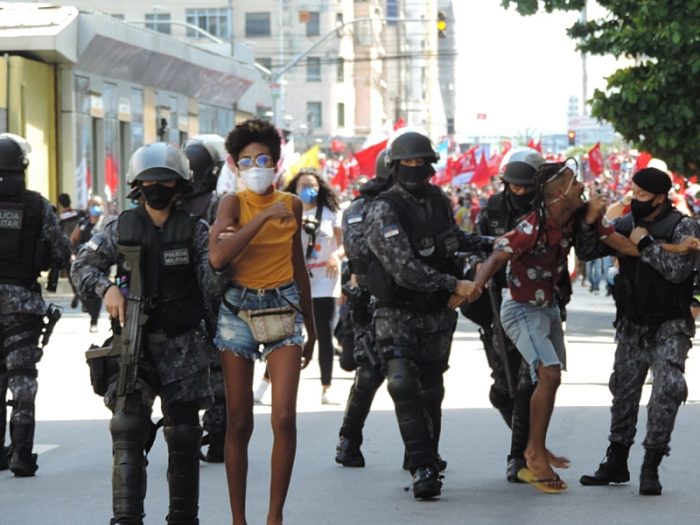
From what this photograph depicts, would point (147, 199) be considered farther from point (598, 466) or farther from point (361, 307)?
point (598, 466)

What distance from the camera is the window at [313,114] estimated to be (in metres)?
110

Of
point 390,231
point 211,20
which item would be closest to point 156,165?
point 390,231

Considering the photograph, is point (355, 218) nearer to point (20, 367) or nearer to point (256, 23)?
point (20, 367)

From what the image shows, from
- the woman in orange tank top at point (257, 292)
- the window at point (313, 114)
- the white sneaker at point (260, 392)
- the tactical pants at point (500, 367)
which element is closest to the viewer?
the woman in orange tank top at point (257, 292)

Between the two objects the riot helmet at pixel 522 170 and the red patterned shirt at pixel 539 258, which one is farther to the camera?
the riot helmet at pixel 522 170

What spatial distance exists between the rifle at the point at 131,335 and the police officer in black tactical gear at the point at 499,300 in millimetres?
2384

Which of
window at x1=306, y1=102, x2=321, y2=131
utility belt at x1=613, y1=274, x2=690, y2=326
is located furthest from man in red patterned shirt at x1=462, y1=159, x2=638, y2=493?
window at x1=306, y1=102, x2=321, y2=131

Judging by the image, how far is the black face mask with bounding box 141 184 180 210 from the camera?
7461 mm

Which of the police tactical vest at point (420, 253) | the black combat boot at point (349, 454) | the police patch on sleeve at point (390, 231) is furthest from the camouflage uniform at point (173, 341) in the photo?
the black combat boot at point (349, 454)

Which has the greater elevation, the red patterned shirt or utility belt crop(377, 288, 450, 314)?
the red patterned shirt

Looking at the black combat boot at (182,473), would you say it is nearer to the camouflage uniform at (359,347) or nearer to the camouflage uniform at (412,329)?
the camouflage uniform at (412,329)

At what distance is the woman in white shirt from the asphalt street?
0.42 metres

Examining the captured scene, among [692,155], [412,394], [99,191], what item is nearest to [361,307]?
[412,394]

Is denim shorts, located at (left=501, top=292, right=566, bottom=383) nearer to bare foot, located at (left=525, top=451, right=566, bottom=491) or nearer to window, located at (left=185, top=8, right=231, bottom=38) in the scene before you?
bare foot, located at (left=525, top=451, right=566, bottom=491)
